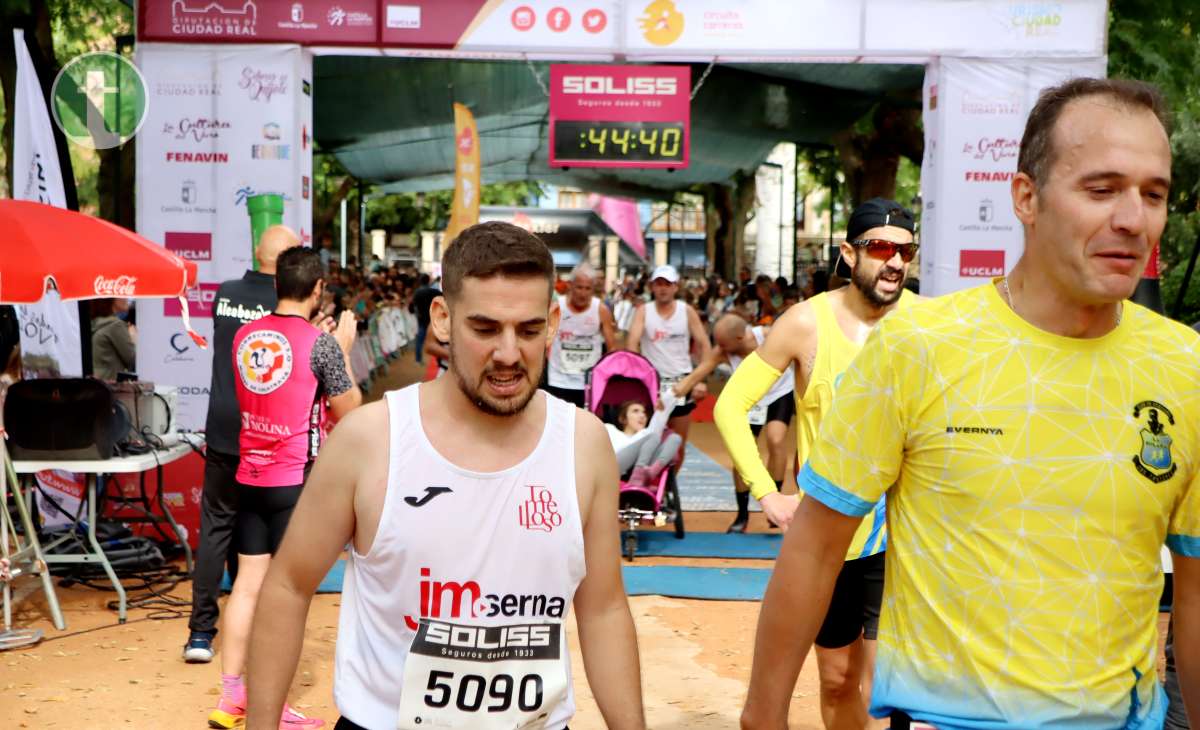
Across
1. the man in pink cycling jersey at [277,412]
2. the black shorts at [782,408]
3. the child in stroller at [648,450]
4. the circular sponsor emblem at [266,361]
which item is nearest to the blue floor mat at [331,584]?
the child in stroller at [648,450]

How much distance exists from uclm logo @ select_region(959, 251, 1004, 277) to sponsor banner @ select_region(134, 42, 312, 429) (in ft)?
19.3

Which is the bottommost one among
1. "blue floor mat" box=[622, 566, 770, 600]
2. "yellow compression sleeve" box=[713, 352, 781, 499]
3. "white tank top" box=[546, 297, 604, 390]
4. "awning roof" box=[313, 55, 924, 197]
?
"blue floor mat" box=[622, 566, 770, 600]

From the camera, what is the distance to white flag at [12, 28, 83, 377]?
873 centimetres

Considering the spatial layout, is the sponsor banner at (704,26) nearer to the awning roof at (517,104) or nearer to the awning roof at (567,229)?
the awning roof at (517,104)

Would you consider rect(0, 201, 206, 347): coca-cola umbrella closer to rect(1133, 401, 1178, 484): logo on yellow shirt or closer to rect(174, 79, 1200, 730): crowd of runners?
rect(174, 79, 1200, 730): crowd of runners

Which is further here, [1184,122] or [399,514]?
[1184,122]

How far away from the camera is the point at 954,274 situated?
41.5ft

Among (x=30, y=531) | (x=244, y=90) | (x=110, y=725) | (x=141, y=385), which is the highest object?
(x=244, y=90)

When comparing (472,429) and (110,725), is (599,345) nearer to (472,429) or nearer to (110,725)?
(110,725)

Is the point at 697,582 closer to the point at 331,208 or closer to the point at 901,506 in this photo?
the point at 901,506

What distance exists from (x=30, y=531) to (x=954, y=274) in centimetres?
810

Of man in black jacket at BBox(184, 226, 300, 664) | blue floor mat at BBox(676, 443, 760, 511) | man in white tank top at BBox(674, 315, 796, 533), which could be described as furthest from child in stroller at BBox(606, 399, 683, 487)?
man in black jacket at BBox(184, 226, 300, 664)

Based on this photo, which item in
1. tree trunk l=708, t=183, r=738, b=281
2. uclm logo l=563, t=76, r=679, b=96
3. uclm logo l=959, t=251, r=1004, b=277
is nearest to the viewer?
uclm logo l=959, t=251, r=1004, b=277

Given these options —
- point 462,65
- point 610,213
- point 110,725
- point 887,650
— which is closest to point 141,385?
point 110,725
